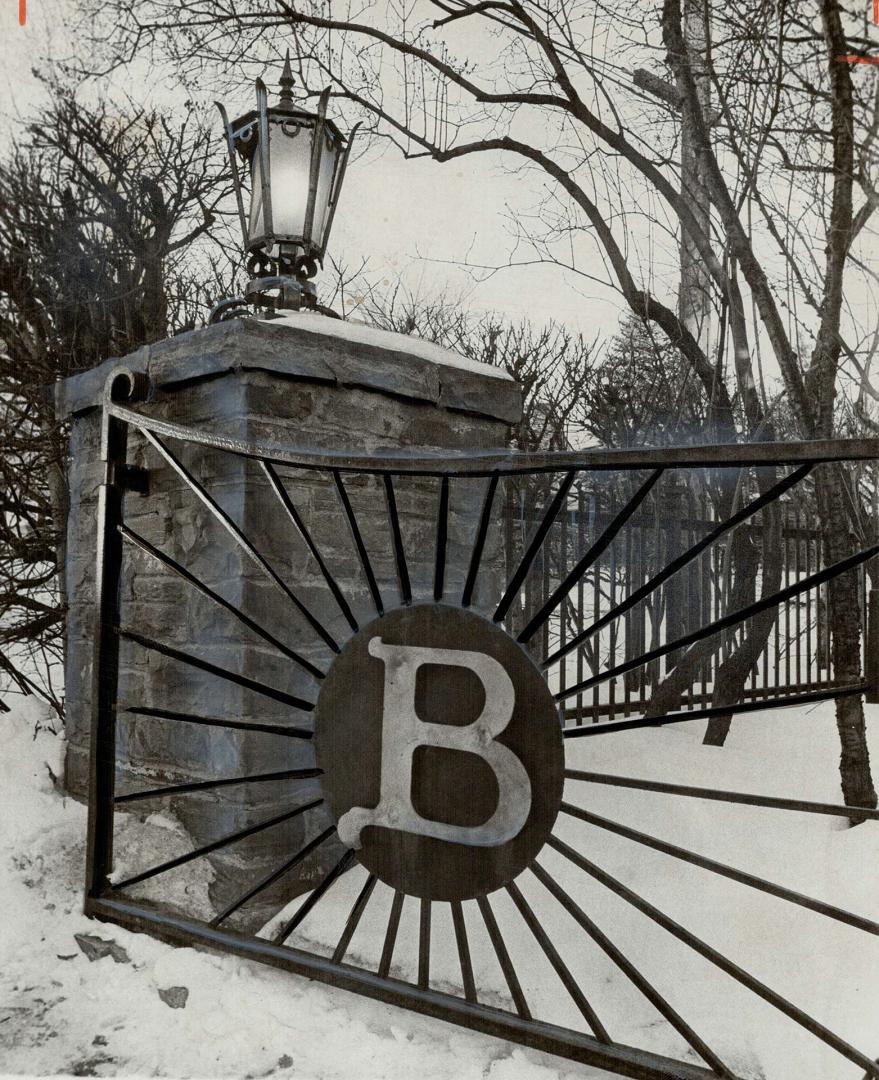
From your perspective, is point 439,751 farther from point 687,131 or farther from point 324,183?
point 324,183

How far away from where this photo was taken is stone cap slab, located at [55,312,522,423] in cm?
169

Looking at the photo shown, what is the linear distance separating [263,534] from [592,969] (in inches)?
41.3

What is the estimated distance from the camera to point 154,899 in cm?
173

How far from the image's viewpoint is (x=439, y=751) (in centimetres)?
123

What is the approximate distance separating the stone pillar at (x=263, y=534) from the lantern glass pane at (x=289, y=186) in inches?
11.8

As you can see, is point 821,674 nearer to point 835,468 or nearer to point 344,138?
point 835,468

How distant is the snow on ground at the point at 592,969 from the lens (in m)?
1.18

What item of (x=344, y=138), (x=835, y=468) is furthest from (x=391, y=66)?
(x=835, y=468)

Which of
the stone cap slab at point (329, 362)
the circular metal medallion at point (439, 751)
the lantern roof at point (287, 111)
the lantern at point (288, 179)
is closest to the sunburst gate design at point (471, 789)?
the circular metal medallion at point (439, 751)

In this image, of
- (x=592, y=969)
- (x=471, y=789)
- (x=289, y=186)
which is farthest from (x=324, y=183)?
(x=592, y=969)

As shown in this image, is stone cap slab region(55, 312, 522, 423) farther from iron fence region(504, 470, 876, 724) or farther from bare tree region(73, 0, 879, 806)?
iron fence region(504, 470, 876, 724)

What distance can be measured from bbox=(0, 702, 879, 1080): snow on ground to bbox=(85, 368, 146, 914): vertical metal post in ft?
0.50

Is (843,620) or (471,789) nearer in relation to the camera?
(471,789)

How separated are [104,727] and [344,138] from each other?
152 centimetres
